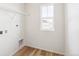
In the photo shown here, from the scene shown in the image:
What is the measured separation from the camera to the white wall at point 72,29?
1.70 metres

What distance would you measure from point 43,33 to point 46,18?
28 centimetres

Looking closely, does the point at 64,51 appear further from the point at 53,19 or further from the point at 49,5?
the point at 49,5

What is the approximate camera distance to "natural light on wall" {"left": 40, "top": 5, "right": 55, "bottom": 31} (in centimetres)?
185

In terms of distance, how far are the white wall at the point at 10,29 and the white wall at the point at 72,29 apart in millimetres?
834

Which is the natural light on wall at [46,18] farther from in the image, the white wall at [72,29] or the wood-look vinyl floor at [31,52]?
the wood-look vinyl floor at [31,52]

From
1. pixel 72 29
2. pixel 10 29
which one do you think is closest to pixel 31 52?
pixel 10 29

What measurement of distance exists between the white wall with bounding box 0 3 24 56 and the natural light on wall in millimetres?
358

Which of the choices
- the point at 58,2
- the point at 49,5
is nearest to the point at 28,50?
the point at 49,5

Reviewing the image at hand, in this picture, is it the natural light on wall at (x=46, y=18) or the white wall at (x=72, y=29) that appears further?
the natural light on wall at (x=46, y=18)

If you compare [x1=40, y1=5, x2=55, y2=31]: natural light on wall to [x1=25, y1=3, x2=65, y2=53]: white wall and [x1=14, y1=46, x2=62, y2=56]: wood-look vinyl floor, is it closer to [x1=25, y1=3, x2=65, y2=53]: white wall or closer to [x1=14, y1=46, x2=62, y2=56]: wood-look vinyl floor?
[x1=25, y1=3, x2=65, y2=53]: white wall

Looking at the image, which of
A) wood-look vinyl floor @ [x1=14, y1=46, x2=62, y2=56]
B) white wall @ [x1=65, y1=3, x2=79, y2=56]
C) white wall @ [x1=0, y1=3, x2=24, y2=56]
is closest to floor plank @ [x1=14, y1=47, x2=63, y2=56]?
wood-look vinyl floor @ [x1=14, y1=46, x2=62, y2=56]

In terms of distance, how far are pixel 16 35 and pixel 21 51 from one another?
34 centimetres

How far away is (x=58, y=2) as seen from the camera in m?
1.84

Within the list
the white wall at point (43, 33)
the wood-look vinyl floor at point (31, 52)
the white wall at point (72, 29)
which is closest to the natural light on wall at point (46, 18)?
the white wall at point (43, 33)
